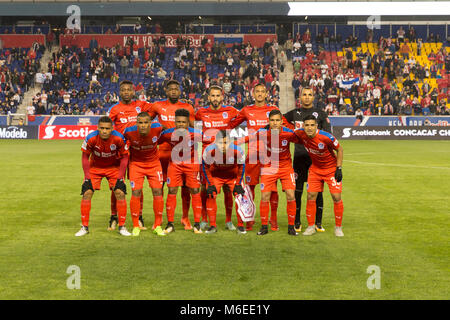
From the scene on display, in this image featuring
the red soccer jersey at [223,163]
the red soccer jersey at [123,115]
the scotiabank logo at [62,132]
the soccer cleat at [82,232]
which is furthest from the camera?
the scotiabank logo at [62,132]

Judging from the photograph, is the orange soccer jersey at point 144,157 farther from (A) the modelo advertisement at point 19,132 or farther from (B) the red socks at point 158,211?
(A) the modelo advertisement at point 19,132

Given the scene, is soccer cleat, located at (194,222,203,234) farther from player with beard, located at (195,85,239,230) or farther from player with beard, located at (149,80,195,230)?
player with beard, located at (149,80,195,230)

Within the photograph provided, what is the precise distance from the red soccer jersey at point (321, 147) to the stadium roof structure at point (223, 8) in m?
34.0

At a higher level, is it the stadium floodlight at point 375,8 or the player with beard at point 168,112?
the stadium floodlight at point 375,8

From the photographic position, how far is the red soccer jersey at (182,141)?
944 centimetres

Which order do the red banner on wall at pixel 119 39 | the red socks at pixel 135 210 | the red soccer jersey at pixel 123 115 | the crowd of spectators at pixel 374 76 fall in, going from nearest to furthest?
the red socks at pixel 135 210
the red soccer jersey at pixel 123 115
the crowd of spectators at pixel 374 76
the red banner on wall at pixel 119 39

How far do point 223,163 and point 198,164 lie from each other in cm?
48

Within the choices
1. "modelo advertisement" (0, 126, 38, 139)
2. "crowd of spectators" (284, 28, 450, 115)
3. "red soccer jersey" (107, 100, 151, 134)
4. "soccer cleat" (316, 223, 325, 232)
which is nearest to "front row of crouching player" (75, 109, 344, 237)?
"soccer cleat" (316, 223, 325, 232)

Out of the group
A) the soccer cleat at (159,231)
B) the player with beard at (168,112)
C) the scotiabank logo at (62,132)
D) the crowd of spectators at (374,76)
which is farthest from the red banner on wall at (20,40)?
the soccer cleat at (159,231)

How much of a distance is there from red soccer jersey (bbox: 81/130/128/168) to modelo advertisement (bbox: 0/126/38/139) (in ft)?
86.5

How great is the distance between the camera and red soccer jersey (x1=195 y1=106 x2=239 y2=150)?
962 centimetres

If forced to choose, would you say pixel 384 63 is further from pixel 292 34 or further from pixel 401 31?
pixel 292 34

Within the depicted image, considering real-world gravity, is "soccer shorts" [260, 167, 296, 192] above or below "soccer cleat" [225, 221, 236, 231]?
above

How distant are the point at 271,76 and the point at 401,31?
11.6m
